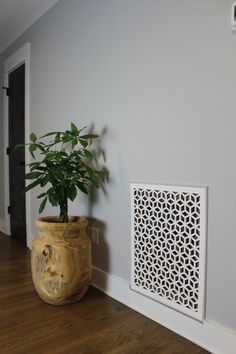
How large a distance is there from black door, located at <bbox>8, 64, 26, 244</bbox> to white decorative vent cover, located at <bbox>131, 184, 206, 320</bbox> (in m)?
1.89

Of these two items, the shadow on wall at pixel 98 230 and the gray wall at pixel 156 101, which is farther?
the shadow on wall at pixel 98 230

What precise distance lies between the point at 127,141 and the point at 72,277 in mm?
867

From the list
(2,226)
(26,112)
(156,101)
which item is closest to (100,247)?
(156,101)

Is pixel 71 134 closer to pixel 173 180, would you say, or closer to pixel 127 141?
pixel 127 141

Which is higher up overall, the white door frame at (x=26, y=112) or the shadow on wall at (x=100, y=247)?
the white door frame at (x=26, y=112)

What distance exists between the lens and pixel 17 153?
3.37 m

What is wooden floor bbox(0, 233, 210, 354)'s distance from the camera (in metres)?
1.38

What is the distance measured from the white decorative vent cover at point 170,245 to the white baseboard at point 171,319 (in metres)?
0.05

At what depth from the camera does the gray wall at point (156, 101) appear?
4.28 feet

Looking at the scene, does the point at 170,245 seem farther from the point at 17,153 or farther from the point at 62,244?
the point at 17,153

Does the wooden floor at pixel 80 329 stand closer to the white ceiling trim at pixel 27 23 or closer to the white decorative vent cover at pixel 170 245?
the white decorative vent cover at pixel 170 245

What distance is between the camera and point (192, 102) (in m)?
1.43

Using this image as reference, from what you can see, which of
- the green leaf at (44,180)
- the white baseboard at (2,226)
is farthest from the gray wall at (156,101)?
the white baseboard at (2,226)

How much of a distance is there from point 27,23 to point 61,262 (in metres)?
2.48
